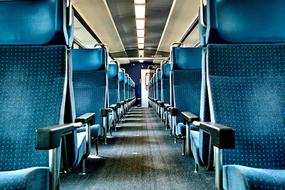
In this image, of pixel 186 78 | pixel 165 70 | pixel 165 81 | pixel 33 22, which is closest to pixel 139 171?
pixel 186 78

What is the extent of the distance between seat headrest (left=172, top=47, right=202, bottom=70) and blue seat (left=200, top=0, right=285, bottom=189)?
6.10ft

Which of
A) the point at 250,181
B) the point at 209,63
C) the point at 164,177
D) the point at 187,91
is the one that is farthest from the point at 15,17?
the point at 187,91

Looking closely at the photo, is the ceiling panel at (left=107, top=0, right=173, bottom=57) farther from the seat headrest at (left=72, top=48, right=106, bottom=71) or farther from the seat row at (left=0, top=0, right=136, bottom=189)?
the seat row at (left=0, top=0, right=136, bottom=189)

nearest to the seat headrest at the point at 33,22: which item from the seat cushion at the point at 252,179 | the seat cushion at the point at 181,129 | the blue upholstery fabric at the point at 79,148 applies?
the blue upholstery fabric at the point at 79,148

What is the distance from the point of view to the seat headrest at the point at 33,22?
5.47 feet

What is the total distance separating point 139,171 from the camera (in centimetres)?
287

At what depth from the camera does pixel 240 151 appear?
150cm

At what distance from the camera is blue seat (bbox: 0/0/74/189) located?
5.08ft

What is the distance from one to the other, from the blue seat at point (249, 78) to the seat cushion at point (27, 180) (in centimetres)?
79

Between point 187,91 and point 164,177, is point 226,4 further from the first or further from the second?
point 187,91

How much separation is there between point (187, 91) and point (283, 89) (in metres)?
1.95

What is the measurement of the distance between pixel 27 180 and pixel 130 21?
10.2 meters

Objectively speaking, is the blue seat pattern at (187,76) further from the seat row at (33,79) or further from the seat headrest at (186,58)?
the seat row at (33,79)

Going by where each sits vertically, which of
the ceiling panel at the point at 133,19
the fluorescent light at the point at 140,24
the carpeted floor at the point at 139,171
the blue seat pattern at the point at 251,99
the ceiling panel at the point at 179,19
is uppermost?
the fluorescent light at the point at 140,24
